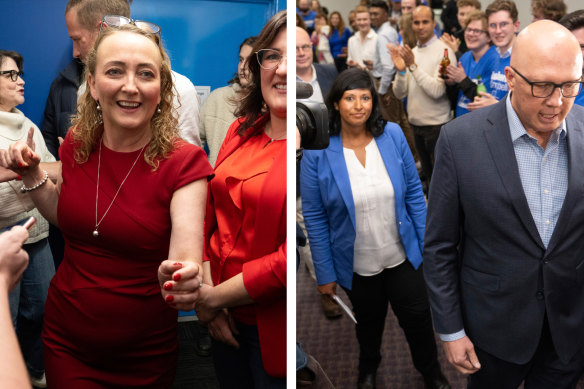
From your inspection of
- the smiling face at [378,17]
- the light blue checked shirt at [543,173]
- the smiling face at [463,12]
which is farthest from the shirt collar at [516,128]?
the smiling face at [378,17]

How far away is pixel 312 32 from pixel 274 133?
4999mm

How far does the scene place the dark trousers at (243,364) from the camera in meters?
1.07

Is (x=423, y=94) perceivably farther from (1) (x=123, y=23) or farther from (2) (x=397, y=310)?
(1) (x=123, y=23)

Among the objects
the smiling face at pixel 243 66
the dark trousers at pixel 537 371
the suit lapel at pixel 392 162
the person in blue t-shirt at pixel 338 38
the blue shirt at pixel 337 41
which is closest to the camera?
the smiling face at pixel 243 66

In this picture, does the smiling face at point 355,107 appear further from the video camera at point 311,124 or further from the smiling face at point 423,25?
the smiling face at point 423,25

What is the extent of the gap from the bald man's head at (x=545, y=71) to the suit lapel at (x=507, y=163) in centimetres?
6

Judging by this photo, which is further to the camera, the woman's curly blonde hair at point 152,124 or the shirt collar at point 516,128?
the shirt collar at point 516,128

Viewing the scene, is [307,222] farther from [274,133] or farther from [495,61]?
[495,61]

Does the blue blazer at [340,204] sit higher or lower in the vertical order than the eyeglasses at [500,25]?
lower

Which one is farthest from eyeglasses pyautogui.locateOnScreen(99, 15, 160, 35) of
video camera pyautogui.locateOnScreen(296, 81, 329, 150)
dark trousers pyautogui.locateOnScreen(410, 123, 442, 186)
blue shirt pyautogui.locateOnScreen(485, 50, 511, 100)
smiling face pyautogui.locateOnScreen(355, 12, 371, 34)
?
smiling face pyautogui.locateOnScreen(355, 12, 371, 34)

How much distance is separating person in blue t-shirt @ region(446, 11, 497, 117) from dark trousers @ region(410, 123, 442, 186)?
18cm

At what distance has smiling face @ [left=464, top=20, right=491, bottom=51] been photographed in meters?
2.83

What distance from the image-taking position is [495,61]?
2.60m

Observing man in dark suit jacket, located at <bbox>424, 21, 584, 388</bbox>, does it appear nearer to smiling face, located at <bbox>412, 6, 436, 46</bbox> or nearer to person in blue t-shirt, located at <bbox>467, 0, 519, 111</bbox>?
person in blue t-shirt, located at <bbox>467, 0, 519, 111</bbox>
